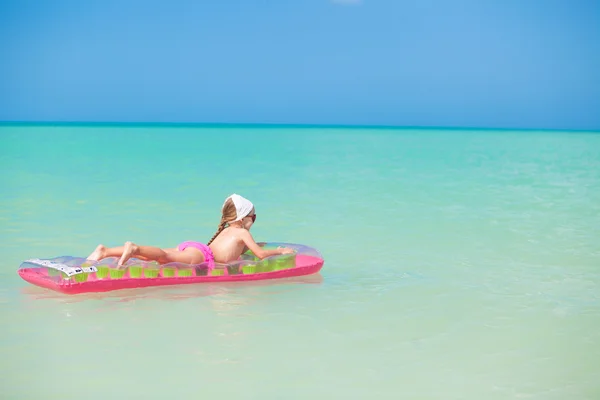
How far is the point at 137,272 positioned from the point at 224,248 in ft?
2.24

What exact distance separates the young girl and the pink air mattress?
0.19 feet

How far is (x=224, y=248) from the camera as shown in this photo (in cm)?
558

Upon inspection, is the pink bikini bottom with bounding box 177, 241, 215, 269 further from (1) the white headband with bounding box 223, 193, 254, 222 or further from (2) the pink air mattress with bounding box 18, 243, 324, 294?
(1) the white headband with bounding box 223, 193, 254, 222

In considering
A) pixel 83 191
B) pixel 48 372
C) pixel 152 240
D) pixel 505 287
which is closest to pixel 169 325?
pixel 48 372

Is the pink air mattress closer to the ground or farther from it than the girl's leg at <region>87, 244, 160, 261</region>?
closer to the ground

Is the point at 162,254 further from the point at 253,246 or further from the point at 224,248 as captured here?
the point at 253,246

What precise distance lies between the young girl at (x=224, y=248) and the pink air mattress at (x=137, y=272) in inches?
2.2

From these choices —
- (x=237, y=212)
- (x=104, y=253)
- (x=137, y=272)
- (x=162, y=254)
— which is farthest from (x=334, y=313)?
(x=104, y=253)

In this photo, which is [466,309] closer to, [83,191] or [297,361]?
[297,361]

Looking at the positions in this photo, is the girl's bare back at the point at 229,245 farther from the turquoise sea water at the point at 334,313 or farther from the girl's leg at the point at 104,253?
the girl's leg at the point at 104,253

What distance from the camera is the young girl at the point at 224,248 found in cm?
530

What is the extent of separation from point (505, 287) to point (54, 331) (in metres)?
3.31

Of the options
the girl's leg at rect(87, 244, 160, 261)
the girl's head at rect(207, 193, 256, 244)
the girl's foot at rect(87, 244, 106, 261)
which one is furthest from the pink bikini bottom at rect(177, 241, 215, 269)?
the girl's foot at rect(87, 244, 106, 261)

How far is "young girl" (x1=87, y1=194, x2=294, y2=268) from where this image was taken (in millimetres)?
5305
